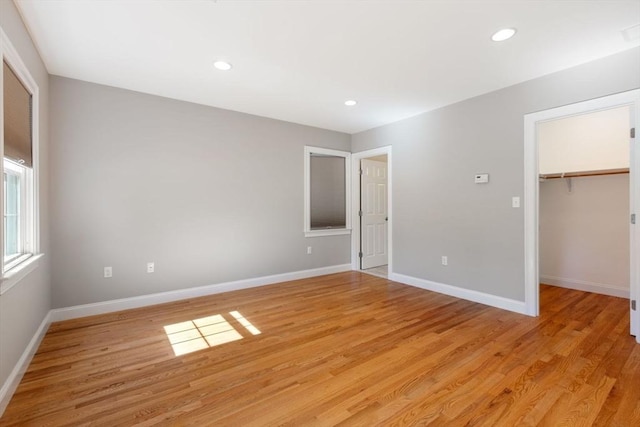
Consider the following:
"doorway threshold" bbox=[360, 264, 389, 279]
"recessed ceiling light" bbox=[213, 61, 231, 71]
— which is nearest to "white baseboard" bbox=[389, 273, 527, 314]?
"doorway threshold" bbox=[360, 264, 389, 279]

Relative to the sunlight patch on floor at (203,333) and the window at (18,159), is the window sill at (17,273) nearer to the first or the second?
the window at (18,159)

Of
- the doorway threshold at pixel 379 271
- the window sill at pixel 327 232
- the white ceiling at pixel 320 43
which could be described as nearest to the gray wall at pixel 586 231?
the white ceiling at pixel 320 43

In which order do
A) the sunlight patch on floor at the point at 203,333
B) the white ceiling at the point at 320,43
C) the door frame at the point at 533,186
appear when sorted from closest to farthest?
the white ceiling at the point at 320,43
the sunlight patch on floor at the point at 203,333
the door frame at the point at 533,186

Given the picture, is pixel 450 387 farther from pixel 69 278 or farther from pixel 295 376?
pixel 69 278

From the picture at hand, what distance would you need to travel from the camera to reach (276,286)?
4.27m

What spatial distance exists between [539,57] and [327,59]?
6.28ft

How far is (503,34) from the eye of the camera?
7.39 feet

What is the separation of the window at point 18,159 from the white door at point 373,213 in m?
4.37

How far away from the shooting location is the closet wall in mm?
3625

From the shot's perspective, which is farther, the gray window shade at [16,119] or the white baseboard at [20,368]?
the gray window shade at [16,119]

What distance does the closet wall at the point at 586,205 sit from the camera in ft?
11.9

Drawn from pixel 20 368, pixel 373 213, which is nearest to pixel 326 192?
pixel 373 213

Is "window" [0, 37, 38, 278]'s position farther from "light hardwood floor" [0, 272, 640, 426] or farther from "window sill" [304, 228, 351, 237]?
"window sill" [304, 228, 351, 237]

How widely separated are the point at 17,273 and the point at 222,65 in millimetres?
2260
